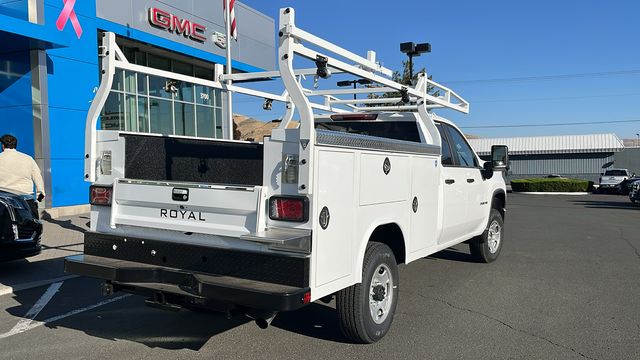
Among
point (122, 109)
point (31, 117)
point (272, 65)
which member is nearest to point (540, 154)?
point (272, 65)

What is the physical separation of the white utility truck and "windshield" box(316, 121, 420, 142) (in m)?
0.54

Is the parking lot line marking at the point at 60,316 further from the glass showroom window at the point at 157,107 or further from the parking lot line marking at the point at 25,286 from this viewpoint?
the glass showroom window at the point at 157,107

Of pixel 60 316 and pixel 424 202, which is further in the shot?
pixel 424 202

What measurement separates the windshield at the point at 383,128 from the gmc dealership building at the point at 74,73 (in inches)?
348

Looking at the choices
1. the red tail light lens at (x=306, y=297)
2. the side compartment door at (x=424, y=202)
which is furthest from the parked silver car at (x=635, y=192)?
the red tail light lens at (x=306, y=297)

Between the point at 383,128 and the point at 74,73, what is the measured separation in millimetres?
10636

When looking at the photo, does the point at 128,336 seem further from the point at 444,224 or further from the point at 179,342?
the point at 444,224

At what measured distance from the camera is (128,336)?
4715 millimetres

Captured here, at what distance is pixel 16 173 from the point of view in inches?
298

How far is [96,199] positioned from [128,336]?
1.24 meters

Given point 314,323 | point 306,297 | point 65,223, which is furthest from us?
point 65,223

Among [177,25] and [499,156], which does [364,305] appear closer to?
[499,156]

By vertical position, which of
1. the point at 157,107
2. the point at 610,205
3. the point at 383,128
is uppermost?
the point at 157,107

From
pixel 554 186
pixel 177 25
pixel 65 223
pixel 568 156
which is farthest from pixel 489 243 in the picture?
pixel 568 156
